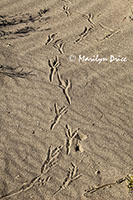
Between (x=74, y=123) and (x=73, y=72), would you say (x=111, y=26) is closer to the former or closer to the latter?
(x=73, y=72)

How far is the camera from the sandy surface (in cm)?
317

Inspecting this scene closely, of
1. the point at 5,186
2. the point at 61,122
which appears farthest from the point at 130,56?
the point at 5,186

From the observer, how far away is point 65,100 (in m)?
Answer: 3.83

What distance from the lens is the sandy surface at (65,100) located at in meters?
3.17

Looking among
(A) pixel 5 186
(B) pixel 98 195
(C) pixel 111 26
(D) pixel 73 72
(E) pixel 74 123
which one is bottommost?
(B) pixel 98 195

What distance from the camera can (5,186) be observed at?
308 cm

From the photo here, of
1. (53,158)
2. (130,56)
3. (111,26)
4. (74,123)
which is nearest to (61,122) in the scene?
(74,123)

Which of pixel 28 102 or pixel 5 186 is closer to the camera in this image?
pixel 5 186

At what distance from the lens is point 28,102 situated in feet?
12.5

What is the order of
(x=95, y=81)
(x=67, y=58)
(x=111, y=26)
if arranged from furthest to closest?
1. (x=111, y=26)
2. (x=67, y=58)
3. (x=95, y=81)

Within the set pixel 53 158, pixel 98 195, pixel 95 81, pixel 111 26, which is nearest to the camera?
pixel 98 195

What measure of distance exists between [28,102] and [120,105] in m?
1.17

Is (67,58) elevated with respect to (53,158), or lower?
elevated

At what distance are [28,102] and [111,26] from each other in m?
2.04
